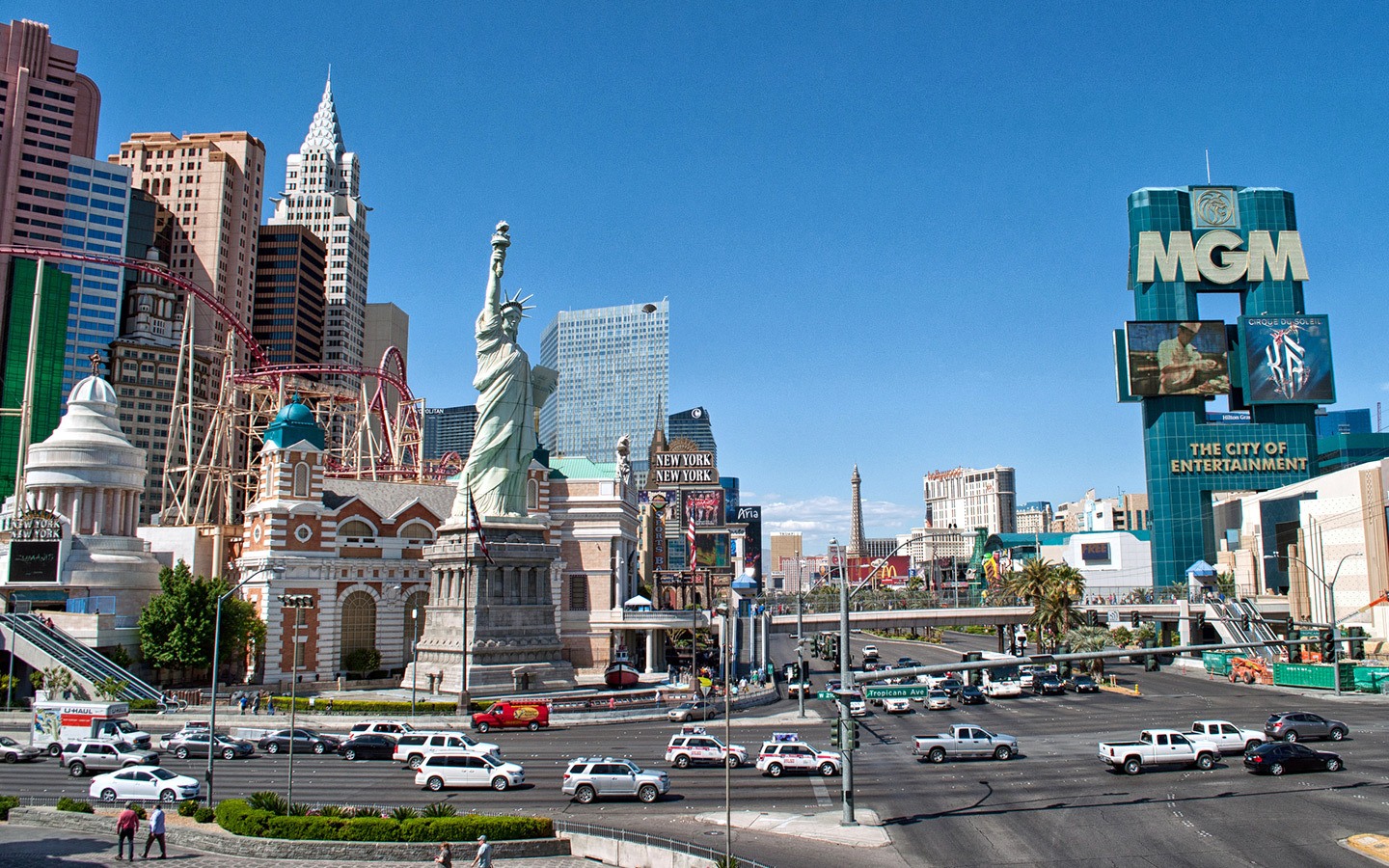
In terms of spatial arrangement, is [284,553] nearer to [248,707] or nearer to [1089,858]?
[248,707]

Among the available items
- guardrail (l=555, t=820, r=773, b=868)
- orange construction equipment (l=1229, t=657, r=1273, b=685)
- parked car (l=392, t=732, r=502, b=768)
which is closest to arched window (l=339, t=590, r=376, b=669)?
parked car (l=392, t=732, r=502, b=768)

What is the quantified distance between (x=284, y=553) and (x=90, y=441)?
1397 cm

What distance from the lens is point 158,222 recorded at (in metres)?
157

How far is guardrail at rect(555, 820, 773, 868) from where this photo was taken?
24.2 metres

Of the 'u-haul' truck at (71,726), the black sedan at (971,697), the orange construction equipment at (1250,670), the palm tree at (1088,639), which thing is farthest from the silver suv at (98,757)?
the orange construction equipment at (1250,670)

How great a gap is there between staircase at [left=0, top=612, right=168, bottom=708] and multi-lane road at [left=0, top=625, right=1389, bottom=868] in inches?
585

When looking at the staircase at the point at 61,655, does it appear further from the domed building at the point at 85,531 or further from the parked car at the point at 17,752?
the parked car at the point at 17,752

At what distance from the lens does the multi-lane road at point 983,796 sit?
90.2 feet

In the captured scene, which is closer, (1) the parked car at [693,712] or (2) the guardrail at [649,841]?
(2) the guardrail at [649,841]

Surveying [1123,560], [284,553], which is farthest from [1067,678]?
[1123,560]

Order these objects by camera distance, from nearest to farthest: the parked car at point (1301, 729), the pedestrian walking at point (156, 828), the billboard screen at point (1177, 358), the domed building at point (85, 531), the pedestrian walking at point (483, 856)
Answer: the pedestrian walking at point (483, 856) < the pedestrian walking at point (156, 828) < the parked car at point (1301, 729) < the domed building at point (85, 531) < the billboard screen at point (1177, 358)

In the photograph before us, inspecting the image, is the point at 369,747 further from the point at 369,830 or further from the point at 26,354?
the point at 26,354

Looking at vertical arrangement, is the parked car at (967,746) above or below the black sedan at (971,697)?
above

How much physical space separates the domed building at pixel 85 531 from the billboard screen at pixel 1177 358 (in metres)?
96.1
